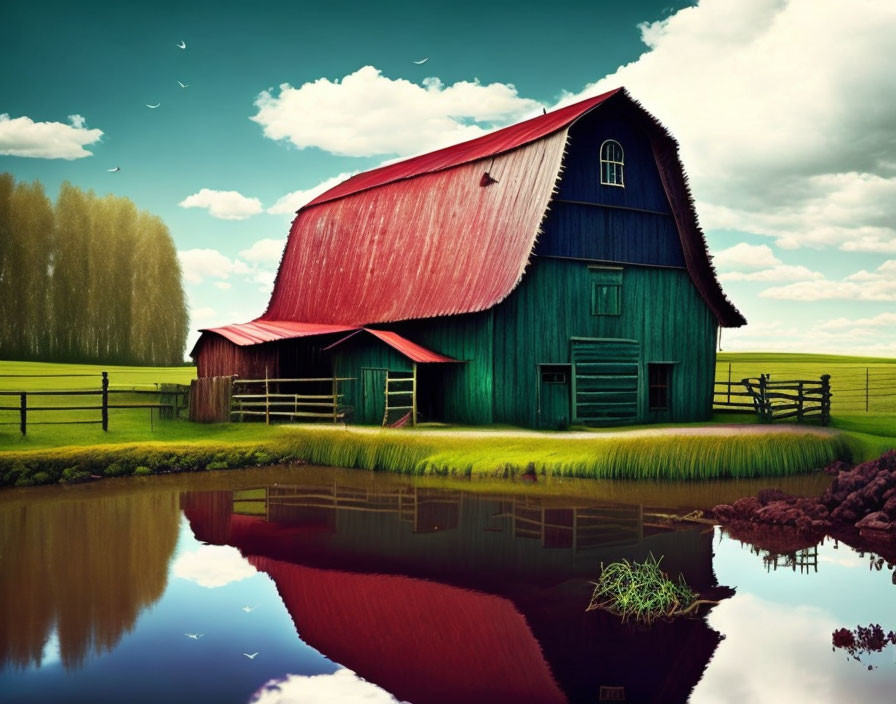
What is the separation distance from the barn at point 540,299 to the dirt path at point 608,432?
146 centimetres

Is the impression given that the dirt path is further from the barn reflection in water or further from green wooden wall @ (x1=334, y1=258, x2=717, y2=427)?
the barn reflection in water

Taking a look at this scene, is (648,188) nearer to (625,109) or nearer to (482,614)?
(625,109)

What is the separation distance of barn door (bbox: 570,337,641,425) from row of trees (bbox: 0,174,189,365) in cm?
3655

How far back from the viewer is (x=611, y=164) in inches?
914

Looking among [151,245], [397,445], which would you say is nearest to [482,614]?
[397,445]

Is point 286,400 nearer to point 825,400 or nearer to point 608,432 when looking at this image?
point 608,432

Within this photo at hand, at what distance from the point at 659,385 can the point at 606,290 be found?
136 inches

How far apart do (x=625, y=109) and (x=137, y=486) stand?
633 inches

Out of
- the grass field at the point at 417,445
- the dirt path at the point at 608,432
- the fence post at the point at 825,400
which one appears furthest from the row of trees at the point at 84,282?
the fence post at the point at 825,400

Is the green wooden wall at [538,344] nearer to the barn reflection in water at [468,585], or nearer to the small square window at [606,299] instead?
the small square window at [606,299]

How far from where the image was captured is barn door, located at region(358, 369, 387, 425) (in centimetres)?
2316

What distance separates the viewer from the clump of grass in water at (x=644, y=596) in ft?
29.0

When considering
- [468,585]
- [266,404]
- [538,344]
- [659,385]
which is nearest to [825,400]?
[659,385]

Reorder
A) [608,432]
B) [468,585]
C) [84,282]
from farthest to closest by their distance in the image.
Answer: [84,282]
[608,432]
[468,585]
